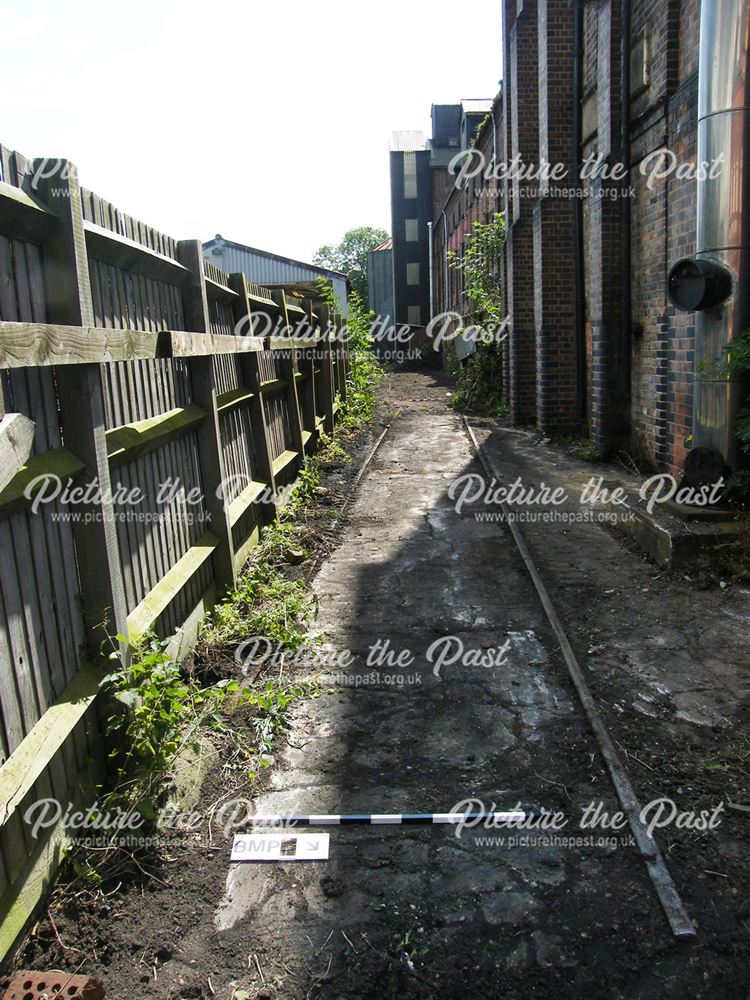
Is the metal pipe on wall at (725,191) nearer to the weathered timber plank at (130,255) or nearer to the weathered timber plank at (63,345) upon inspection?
the weathered timber plank at (130,255)

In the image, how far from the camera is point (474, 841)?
9.95 ft

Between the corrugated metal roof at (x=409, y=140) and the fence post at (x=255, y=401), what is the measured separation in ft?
175

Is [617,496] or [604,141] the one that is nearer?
[617,496]

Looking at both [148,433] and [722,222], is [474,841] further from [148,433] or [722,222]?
[722,222]

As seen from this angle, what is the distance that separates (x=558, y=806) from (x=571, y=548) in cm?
390

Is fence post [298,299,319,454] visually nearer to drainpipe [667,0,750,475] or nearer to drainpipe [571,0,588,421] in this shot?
drainpipe [571,0,588,421]

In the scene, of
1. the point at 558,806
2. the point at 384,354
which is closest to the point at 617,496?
the point at 558,806

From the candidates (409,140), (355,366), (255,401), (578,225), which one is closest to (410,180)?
(409,140)

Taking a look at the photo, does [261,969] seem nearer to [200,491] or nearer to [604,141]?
[200,491]

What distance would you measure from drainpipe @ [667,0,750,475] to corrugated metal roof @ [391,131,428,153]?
53.6m

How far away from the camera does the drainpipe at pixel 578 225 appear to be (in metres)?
12.1

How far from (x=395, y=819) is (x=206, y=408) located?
2912 mm

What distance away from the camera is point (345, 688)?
14.6ft

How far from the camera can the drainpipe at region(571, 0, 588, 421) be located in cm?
1207
